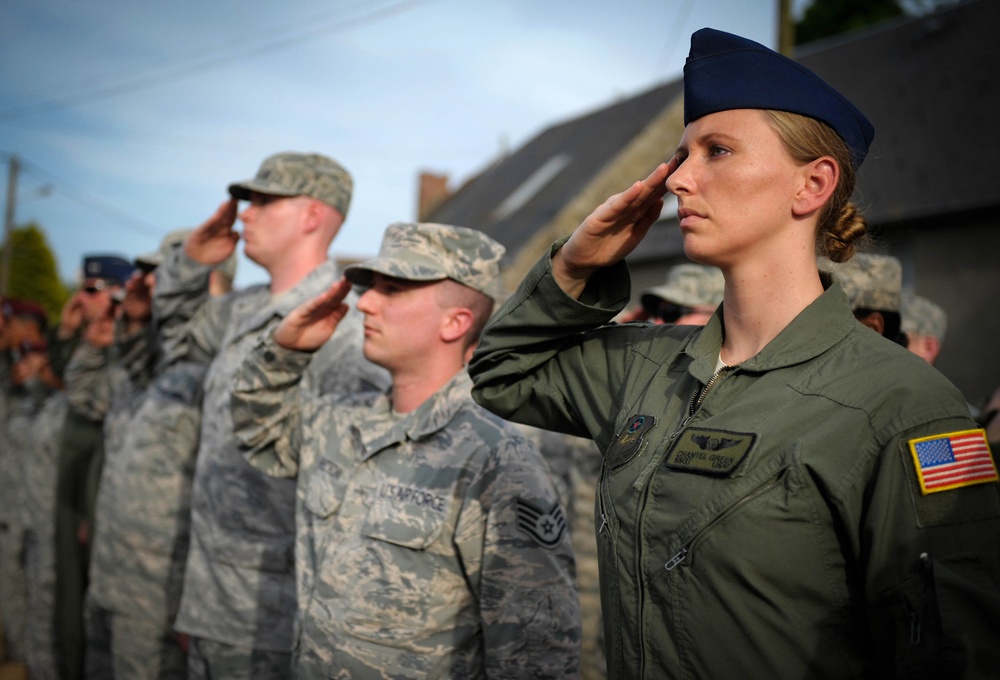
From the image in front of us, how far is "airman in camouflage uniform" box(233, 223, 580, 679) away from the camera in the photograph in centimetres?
254

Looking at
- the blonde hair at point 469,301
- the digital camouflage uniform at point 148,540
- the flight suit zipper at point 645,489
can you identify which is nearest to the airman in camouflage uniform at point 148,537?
the digital camouflage uniform at point 148,540

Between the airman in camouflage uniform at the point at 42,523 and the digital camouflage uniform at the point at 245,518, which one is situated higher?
the digital camouflage uniform at the point at 245,518

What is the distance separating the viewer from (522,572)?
2516mm

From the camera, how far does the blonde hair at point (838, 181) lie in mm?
1675

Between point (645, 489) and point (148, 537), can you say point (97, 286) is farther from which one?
point (645, 489)

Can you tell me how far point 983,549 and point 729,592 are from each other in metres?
0.41

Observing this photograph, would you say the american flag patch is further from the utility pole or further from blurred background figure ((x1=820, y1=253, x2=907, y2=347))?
the utility pole

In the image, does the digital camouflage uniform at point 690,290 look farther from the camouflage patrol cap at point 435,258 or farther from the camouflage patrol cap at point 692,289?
the camouflage patrol cap at point 435,258

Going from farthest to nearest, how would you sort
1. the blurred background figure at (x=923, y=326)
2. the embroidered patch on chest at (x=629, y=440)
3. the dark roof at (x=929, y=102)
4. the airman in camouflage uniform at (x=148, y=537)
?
the dark roof at (x=929, y=102), the airman in camouflage uniform at (x=148, y=537), the blurred background figure at (x=923, y=326), the embroidered patch on chest at (x=629, y=440)

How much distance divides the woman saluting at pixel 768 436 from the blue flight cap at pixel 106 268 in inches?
222

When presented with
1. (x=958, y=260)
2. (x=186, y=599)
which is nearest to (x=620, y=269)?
(x=186, y=599)

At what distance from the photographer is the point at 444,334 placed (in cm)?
307

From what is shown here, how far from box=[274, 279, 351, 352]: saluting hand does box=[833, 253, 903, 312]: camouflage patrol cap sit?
189 cm

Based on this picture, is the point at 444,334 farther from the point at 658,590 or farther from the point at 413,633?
the point at 658,590
